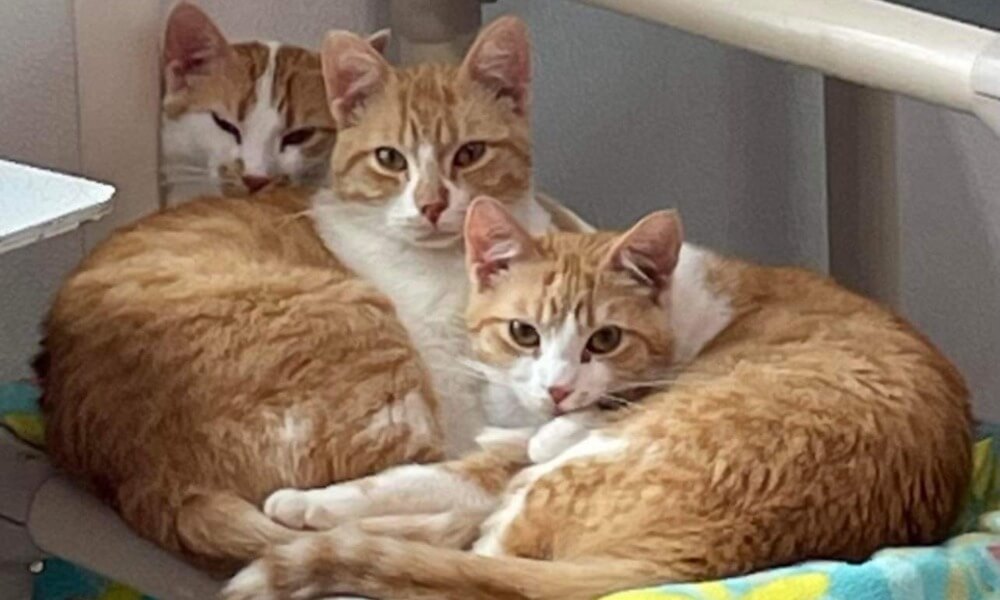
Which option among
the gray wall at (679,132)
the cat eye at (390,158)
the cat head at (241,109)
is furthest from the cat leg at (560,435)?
the gray wall at (679,132)

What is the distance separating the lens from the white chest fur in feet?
4.25

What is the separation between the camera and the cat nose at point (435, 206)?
132 cm

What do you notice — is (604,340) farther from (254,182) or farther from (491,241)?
(254,182)

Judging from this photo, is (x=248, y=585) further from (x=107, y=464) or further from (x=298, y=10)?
(x=298, y=10)

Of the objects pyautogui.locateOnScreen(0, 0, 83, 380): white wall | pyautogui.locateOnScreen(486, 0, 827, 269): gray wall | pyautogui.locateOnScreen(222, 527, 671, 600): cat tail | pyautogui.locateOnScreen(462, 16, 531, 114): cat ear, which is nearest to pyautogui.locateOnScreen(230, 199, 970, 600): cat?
pyautogui.locateOnScreen(222, 527, 671, 600): cat tail

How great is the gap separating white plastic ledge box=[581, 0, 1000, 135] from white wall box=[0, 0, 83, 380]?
1.70 ft

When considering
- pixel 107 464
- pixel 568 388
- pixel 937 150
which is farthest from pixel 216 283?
pixel 937 150

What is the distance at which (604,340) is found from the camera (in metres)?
1.24

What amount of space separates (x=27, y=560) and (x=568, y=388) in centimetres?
39

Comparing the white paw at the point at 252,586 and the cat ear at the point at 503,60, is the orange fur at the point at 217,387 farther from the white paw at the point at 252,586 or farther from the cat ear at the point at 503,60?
the cat ear at the point at 503,60

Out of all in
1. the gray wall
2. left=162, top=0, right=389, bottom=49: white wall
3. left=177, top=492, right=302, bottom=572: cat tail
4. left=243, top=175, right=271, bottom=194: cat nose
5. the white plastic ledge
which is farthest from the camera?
the gray wall

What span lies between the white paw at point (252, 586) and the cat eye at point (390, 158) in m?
0.33

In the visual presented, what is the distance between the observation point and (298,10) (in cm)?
167

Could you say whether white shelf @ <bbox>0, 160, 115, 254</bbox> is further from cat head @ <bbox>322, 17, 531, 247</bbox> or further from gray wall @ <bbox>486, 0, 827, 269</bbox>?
gray wall @ <bbox>486, 0, 827, 269</bbox>
